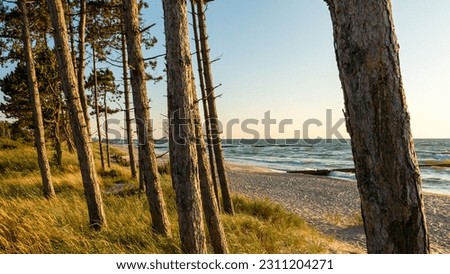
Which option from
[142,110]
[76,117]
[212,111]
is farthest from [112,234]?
[212,111]

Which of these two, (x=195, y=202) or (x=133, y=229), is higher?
(x=195, y=202)

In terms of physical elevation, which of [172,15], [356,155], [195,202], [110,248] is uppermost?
[172,15]

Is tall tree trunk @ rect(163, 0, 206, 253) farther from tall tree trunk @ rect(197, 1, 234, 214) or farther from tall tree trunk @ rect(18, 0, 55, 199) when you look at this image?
tall tree trunk @ rect(18, 0, 55, 199)

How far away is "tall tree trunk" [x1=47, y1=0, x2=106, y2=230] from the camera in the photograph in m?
6.26

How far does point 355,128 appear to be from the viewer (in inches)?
77.4

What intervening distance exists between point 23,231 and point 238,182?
56.7 feet

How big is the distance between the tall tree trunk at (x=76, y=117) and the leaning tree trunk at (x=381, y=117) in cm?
538

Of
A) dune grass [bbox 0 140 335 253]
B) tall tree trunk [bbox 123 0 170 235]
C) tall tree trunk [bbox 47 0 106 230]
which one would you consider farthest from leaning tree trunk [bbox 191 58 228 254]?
tall tree trunk [bbox 47 0 106 230]

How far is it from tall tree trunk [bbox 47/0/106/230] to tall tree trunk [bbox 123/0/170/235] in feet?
3.47

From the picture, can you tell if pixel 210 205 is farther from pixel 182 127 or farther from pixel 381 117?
pixel 381 117

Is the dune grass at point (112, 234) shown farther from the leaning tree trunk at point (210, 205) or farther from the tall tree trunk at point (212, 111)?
the tall tree trunk at point (212, 111)

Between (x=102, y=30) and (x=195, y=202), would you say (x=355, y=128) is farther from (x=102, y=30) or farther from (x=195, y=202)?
(x=102, y=30)

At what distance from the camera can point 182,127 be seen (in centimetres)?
455
